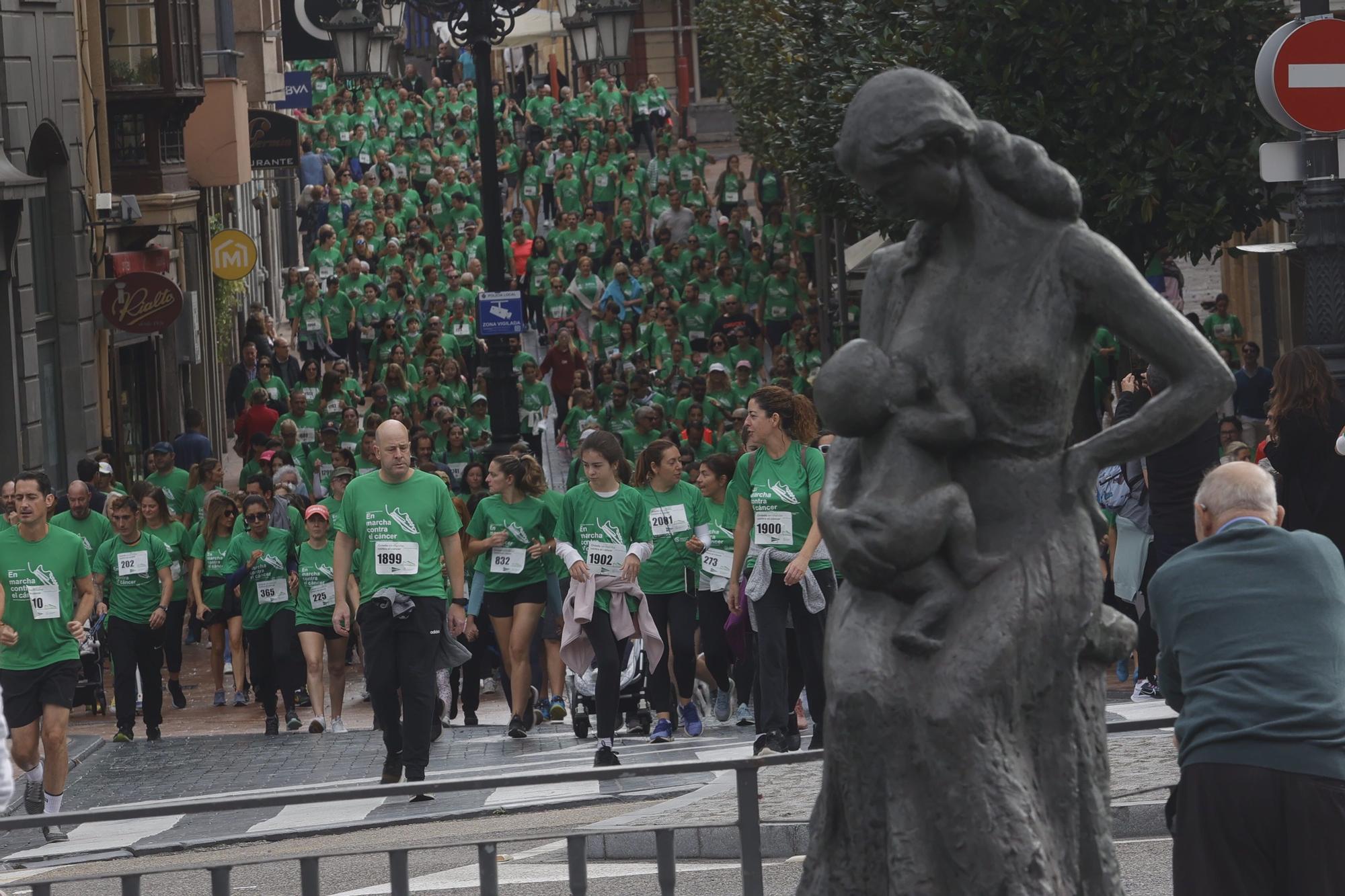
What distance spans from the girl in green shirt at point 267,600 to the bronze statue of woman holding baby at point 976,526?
1228cm

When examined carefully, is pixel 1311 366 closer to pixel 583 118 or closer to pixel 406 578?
pixel 406 578

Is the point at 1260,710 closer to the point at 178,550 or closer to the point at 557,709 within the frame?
the point at 557,709

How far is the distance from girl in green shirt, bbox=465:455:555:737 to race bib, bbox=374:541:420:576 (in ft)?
7.51

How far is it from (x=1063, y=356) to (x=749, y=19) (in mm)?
31531

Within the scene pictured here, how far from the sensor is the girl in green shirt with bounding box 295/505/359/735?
16.6 m

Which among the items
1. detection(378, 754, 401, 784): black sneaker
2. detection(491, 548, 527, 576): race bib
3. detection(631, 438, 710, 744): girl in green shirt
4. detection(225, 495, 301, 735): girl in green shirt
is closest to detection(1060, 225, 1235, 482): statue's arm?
detection(378, 754, 401, 784): black sneaker

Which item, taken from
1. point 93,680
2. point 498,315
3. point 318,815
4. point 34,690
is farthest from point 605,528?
point 498,315

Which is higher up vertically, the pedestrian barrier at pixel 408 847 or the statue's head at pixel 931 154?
the statue's head at pixel 931 154

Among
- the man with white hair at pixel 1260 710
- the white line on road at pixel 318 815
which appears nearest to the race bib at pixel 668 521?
the white line on road at pixel 318 815

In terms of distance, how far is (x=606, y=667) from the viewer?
1383 centimetres

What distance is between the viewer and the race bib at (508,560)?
15.4 m

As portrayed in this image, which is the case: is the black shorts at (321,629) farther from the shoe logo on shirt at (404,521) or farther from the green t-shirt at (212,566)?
the shoe logo on shirt at (404,521)

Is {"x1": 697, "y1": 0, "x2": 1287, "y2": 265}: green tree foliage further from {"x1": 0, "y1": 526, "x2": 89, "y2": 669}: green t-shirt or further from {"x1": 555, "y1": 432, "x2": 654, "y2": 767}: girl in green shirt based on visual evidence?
{"x1": 0, "y1": 526, "x2": 89, "y2": 669}: green t-shirt

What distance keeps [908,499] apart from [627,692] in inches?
411
